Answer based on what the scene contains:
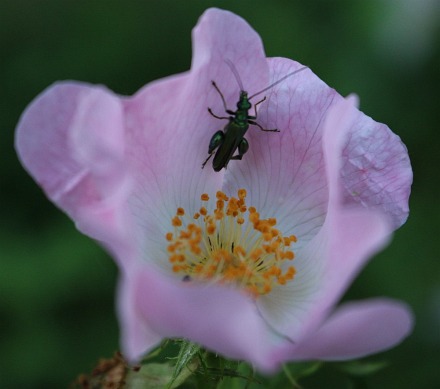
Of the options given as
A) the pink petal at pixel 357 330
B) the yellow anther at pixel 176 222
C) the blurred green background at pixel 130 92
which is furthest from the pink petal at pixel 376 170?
the blurred green background at pixel 130 92

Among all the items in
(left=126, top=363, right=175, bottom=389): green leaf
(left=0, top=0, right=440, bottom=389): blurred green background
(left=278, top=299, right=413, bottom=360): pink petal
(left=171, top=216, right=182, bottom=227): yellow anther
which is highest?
(left=278, top=299, right=413, bottom=360): pink petal

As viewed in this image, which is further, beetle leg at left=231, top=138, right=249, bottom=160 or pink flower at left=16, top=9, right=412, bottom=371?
beetle leg at left=231, top=138, right=249, bottom=160

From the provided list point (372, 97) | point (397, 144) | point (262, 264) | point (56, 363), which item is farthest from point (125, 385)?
point (372, 97)

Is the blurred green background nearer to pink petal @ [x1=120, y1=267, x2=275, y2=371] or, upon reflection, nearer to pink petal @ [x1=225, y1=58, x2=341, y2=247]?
pink petal @ [x1=225, y1=58, x2=341, y2=247]

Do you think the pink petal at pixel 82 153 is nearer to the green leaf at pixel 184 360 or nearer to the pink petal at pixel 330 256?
the green leaf at pixel 184 360

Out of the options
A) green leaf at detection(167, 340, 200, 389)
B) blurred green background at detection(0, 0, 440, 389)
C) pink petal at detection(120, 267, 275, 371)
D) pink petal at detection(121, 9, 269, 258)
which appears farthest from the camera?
blurred green background at detection(0, 0, 440, 389)

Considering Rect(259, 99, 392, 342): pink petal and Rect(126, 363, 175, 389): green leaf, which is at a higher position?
Rect(259, 99, 392, 342): pink petal

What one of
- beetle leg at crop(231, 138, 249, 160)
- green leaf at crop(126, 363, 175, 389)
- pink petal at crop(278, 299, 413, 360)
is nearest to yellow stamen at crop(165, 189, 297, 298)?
beetle leg at crop(231, 138, 249, 160)

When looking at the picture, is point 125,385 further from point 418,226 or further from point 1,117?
point 1,117
